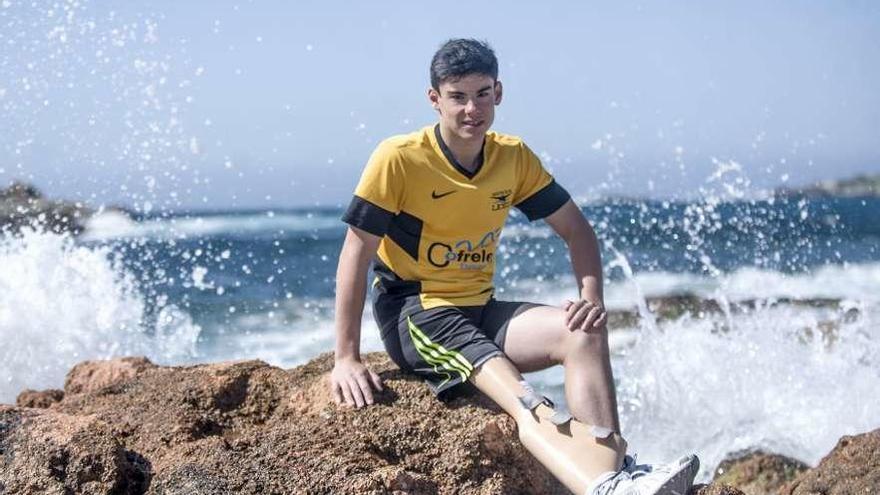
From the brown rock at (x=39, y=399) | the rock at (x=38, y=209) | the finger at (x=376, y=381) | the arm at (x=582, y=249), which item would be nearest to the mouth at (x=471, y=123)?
the arm at (x=582, y=249)

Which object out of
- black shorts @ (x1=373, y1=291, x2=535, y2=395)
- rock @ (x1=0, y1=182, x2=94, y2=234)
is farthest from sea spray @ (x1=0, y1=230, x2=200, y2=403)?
rock @ (x1=0, y1=182, x2=94, y2=234)

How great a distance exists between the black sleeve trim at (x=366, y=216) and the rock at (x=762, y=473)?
221cm

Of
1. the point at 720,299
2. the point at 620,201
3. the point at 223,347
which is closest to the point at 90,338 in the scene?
the point at 223,347

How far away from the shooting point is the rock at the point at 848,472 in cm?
361

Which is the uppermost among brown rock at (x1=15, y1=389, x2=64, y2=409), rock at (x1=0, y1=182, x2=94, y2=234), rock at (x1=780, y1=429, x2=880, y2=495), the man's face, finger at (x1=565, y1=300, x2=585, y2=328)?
rock at (x1=0, y1=182, x2=94, y2=234)

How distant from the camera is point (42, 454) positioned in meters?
3.56

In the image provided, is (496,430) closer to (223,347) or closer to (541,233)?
(223,347)

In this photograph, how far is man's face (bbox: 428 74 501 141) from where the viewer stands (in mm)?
4012

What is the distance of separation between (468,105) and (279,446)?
1.25 metres

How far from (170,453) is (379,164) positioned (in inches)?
43.3

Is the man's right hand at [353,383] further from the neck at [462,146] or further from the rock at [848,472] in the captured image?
the rock at [848,472]

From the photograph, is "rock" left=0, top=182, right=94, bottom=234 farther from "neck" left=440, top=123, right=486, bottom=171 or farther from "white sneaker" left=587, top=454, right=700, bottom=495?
"white sneaker" left=587, top=454, right=700, bottom=495

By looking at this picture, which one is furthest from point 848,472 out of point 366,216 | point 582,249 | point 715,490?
point 366,216

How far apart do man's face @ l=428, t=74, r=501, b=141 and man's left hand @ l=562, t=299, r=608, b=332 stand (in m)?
0.66
